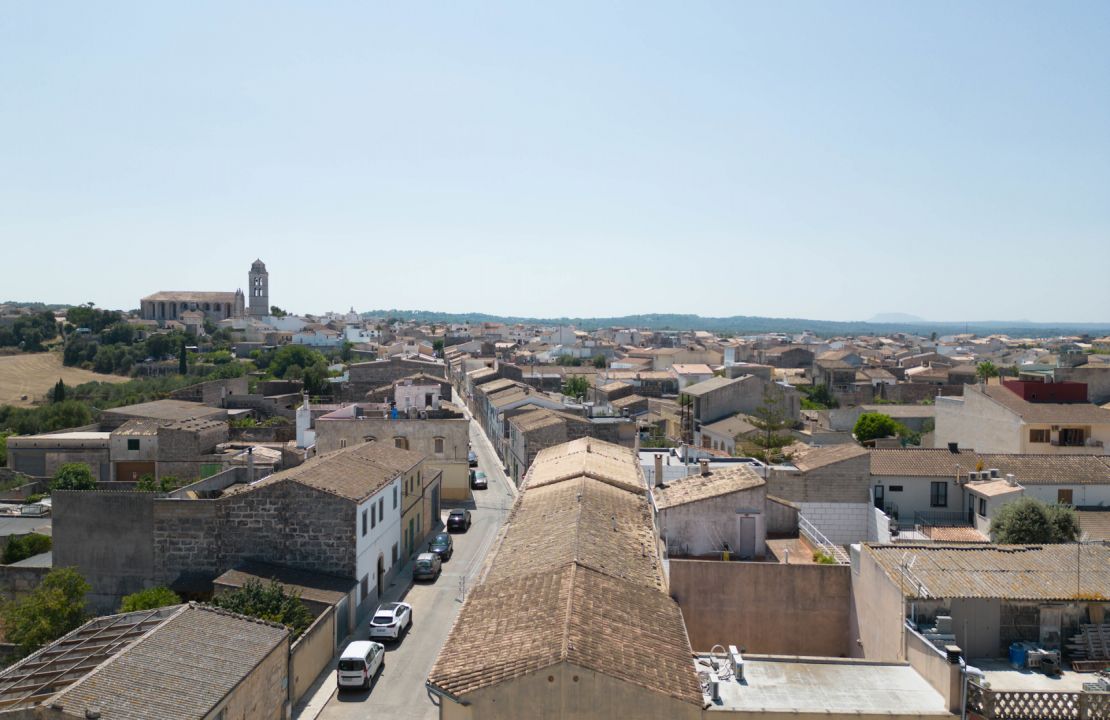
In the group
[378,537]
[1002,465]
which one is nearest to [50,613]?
[378,537]

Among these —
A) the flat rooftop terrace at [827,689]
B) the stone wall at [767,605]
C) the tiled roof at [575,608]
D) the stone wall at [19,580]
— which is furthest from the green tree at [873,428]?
the stone wall at [19,580]

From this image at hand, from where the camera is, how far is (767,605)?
1734 cm

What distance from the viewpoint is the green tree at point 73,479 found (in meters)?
39.8

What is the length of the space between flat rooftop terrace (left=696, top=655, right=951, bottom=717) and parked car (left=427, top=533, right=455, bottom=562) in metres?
17.7

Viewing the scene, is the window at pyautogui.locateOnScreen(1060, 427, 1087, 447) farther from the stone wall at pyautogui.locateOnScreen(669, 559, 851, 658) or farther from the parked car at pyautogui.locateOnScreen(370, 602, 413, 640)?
the parked car at pyautogui.locateOnScreen(370, 602, 413, 640)

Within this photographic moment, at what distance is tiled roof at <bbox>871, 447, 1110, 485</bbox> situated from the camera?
30109 mm

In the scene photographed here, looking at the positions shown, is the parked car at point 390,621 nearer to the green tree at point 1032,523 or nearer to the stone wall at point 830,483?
the stone wall at point 830,483

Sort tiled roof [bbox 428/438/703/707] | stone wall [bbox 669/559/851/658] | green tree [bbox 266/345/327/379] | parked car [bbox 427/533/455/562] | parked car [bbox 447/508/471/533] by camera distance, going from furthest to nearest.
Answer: green tree [bbox 266/345/327/379] → parked car [bbox 447/508/471/533] → parked car [bbox 427/533/455/562] → stone wall [bbox 669/559/851/658] → tiled roof [bbox 428/438/703/707]

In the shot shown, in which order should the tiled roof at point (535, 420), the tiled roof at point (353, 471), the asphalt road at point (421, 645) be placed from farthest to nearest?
the tiled roof at point (535, 420) → the tiled roof at point (353, 471) → the asphalt road at point (421, 645)

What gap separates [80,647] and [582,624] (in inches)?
401

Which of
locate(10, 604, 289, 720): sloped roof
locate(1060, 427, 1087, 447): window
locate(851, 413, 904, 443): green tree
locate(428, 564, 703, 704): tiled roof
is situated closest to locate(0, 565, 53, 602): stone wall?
locate(10, 604, 289, 720): sloped roof

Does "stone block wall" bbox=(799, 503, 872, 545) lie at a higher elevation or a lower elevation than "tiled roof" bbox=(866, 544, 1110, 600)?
lower

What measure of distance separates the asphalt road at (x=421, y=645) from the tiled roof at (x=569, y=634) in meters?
4.36

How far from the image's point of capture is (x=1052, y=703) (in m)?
12.0
